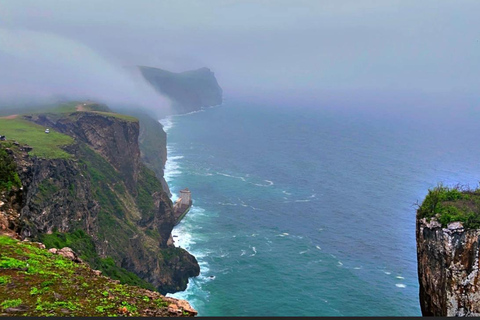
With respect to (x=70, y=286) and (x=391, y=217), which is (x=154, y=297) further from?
(x=391, y=217)

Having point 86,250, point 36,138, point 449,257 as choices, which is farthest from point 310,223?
point 449,257

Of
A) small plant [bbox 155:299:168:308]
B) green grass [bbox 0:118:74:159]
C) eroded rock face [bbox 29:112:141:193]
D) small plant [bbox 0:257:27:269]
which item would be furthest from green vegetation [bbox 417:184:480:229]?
eroded rock face [bbox 29:112:141:193]

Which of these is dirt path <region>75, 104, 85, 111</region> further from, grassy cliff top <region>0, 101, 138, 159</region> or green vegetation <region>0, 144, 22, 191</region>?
green vegetation <region>0, 144, 22, 191</region>

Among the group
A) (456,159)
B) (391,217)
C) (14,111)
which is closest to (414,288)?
(391,217)

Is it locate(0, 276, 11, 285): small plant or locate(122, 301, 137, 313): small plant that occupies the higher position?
locate(0, 276, 11, 285): small plant

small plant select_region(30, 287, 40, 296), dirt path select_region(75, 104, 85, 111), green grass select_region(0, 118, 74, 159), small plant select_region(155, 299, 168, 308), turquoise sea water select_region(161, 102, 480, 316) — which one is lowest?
turquoise sea water select_region(161, 102, 480, 316)

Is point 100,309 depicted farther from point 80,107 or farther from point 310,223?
point 80,107

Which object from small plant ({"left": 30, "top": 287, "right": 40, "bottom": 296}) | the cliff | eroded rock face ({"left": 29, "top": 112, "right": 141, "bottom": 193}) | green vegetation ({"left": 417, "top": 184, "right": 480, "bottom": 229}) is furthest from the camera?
eroded rock face ({"left": 29, "top": 112, "right": 141, "bottom": 193})
